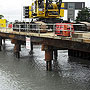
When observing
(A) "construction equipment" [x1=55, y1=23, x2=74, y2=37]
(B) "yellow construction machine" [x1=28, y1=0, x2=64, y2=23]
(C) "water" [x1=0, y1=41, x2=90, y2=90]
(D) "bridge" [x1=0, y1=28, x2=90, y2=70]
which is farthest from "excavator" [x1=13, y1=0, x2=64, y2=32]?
(A) "construction equipment" [x1=55, y1=23, x2=74, y2=37]

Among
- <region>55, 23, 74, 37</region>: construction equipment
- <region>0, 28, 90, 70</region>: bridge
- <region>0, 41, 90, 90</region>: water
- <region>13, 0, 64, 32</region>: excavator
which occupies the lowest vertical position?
<region>0, 41, 90, 90</region>: water

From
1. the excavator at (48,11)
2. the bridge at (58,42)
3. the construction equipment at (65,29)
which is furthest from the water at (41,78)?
the excavator at (48,11)

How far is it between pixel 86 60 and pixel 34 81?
36.6 feet

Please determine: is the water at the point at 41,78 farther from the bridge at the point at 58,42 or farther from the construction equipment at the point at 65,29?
the construction equipment at the point at 65,29

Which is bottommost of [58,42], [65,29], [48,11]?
[58,42]

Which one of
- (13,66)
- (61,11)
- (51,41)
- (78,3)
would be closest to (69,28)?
(51,41)

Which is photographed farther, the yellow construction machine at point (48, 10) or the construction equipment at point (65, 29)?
the yellow construction machine at point (48, 10)

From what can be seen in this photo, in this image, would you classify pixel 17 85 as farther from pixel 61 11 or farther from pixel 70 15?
pixel 70 15

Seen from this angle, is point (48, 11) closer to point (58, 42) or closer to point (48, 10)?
point (48, 10)

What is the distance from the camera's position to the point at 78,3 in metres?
75.2

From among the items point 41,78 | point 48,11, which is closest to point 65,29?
point 41,78

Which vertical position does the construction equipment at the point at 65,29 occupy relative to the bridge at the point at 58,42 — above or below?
above

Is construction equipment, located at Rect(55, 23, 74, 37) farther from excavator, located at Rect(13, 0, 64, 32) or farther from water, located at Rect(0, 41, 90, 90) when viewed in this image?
excavator, located at Rect(13, 0, 64, 32)

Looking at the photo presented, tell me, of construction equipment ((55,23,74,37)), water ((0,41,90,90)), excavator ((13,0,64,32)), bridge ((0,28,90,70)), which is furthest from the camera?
excavator ((13,0,64,32))
